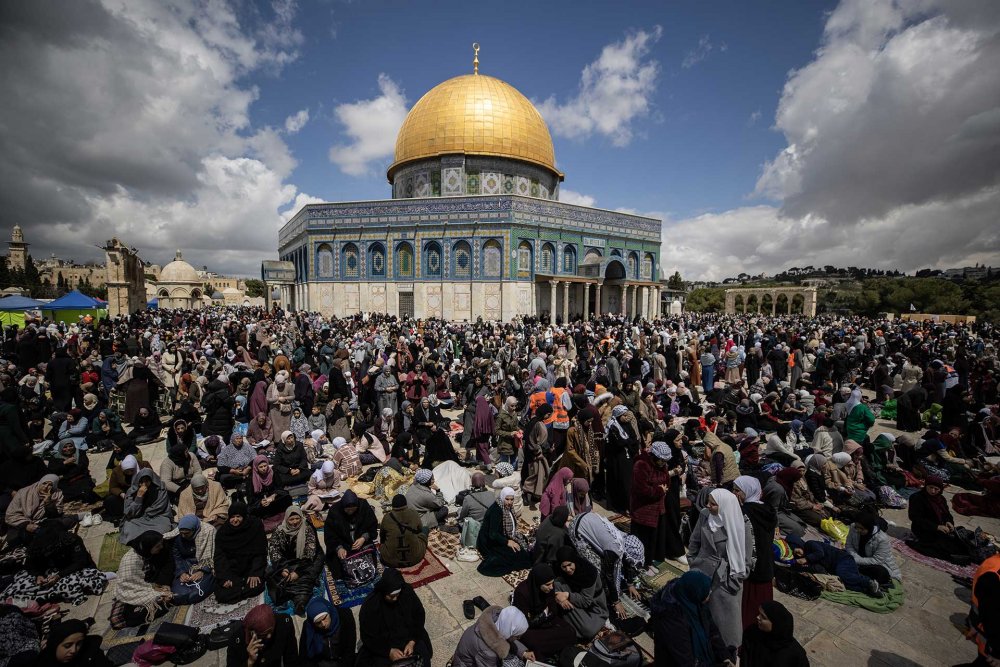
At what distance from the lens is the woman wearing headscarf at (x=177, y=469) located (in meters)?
5.21

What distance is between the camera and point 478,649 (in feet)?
9.34

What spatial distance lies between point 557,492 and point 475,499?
90 centimetres

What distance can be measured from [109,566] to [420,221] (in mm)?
24851

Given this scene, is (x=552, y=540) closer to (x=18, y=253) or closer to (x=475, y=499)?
(x=475, y=499)

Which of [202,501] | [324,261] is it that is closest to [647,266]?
[324,261]

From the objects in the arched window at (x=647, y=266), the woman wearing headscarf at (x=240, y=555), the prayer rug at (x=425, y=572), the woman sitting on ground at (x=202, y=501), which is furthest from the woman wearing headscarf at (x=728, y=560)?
the arched window at (x=647, y=266)

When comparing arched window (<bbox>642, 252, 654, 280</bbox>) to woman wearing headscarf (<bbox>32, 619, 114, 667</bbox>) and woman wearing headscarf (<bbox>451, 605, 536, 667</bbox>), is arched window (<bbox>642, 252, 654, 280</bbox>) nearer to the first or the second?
woman wearing headscarf (<bbox>451, 605, 536, 667</bbox>)

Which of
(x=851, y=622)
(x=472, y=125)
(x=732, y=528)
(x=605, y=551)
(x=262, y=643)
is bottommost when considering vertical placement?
(x=851, y=622)

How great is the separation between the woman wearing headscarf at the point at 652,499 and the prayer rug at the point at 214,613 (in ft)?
11.3

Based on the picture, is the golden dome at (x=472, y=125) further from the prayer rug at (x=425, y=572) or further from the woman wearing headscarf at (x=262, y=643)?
the woman wearing headscarf at (x=262, y=643)

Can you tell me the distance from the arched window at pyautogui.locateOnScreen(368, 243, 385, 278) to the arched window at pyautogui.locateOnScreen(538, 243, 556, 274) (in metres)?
10.1

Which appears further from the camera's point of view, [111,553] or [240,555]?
[111,553]

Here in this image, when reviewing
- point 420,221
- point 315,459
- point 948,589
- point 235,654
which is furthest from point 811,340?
point 420,221

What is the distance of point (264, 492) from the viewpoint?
17.2 ft
